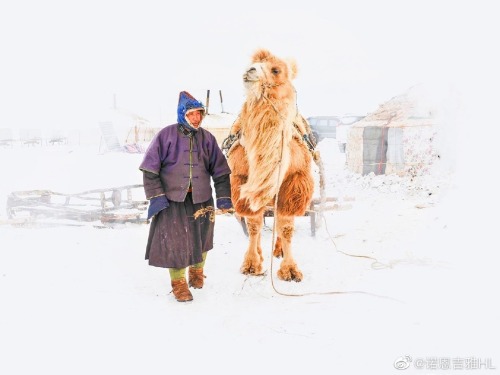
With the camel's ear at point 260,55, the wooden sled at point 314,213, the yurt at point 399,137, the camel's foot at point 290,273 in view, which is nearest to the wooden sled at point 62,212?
the wooden sled at point 314,213

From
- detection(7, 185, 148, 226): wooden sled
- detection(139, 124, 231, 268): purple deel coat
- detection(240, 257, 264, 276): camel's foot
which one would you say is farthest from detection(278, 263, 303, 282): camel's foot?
detection(7, 185, 148, 226): wooden sled

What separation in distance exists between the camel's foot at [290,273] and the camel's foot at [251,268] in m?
0.21

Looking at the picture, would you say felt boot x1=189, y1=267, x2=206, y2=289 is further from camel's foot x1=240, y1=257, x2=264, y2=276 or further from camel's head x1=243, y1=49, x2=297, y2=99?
camel's head x1=243, y1=49, x2=297, y2=99

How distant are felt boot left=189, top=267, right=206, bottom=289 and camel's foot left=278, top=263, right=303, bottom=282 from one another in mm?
682

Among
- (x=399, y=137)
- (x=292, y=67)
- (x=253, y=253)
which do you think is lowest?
(x=253, y=253)

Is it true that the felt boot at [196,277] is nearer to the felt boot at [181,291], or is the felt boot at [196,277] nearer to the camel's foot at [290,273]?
the felt boot at [181,291]

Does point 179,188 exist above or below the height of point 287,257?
above

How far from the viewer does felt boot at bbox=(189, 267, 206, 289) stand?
330 cm

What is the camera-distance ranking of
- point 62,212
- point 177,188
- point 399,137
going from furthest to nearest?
1. point 399,137
2. point 62,212
3. point 177,188

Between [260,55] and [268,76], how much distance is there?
0.85ft

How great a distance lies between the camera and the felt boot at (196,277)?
3296mm

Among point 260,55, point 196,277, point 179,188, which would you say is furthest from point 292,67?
point 196,277

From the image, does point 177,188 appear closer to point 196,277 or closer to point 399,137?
point 196,277

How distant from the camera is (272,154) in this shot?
3.07 meters
